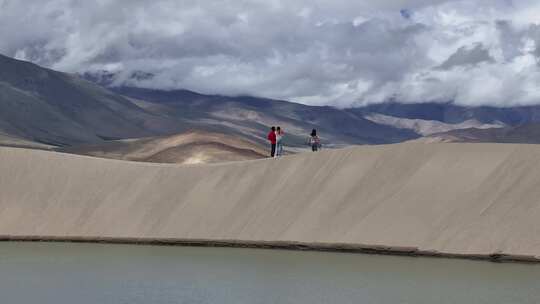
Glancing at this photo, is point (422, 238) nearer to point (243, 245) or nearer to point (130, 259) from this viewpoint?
point (243, 245)

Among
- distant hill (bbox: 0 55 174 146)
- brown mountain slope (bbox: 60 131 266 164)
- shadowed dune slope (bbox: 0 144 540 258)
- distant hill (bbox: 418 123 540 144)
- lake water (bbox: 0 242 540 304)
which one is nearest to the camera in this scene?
lake water (bbox: 0 242 540 304)

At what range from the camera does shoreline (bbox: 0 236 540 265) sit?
2464 cm

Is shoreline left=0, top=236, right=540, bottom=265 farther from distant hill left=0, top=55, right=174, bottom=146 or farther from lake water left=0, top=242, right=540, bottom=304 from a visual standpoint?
distant hill left=0, top=55, right=174, bottom=146

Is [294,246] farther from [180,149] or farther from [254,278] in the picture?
[180,149]

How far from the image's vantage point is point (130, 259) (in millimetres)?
26922

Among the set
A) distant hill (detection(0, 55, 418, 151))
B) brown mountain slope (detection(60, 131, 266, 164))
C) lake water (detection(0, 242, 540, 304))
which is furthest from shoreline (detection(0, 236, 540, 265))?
distant hill (detection(0, 55, 418, 151))

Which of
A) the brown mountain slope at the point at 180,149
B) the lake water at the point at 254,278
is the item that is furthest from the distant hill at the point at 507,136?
the lake water at the point at 254,278

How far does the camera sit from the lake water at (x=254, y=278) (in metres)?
19.3

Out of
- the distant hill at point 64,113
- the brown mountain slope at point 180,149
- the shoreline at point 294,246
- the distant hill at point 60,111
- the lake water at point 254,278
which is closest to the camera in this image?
the lake water at point 254,278

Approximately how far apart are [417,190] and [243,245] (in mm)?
5581

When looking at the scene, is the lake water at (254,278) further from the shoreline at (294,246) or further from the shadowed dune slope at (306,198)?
the shadowed dune slope at (306,198)

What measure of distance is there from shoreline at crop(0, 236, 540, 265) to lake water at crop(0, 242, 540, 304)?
48 cm

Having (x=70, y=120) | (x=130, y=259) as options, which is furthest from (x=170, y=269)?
(x=70, y=120)

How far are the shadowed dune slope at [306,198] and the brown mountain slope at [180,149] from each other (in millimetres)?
53330
